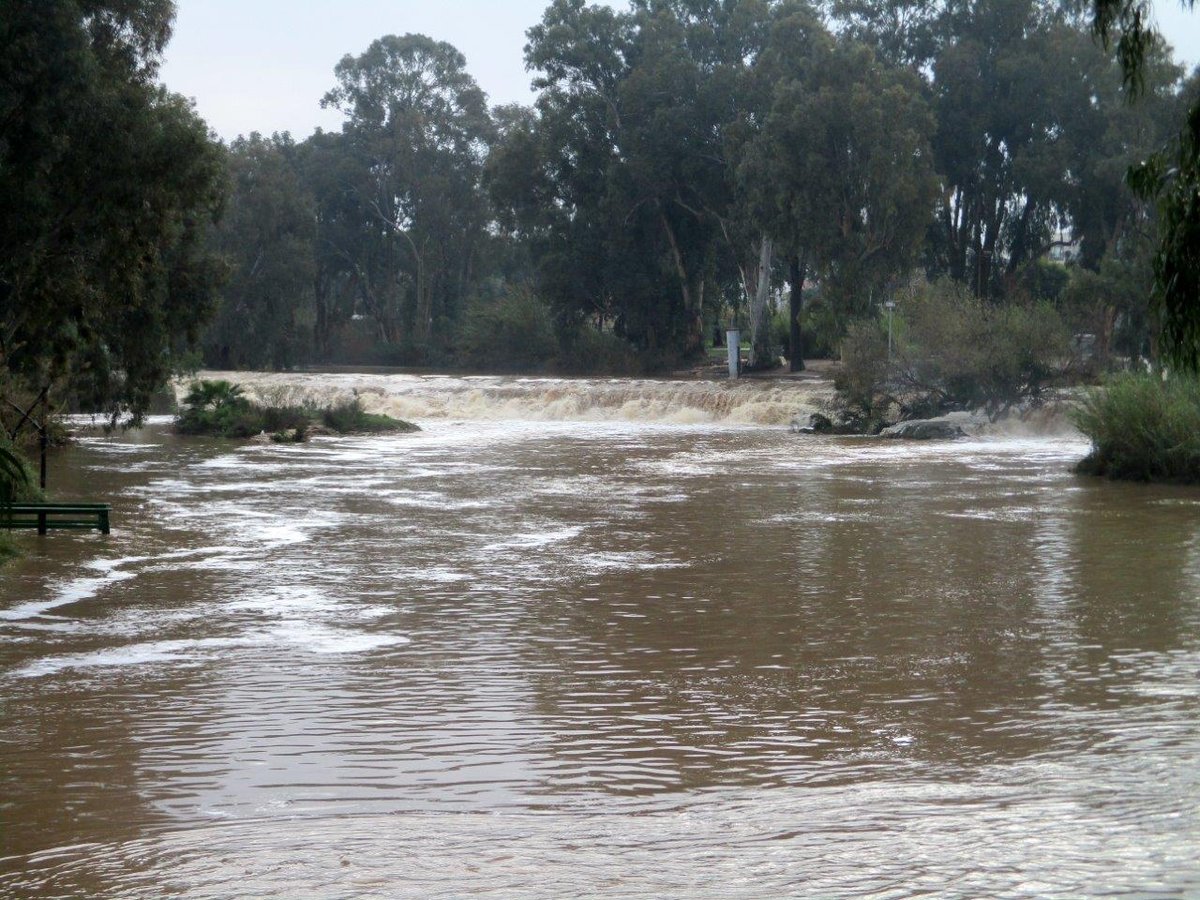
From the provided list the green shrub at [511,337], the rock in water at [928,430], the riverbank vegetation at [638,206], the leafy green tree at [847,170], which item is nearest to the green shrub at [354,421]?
the riverbank vegetation at [638,206]

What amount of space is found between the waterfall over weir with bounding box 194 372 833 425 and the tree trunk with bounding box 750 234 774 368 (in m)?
5.33

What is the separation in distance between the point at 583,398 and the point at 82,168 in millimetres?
27330

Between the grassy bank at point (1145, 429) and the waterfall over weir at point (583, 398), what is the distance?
51.5ft

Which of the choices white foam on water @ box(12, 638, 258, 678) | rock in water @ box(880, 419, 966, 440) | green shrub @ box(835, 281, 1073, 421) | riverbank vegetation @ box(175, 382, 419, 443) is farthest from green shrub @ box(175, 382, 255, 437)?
white foam on water @ box(12, 638, 258, 678)

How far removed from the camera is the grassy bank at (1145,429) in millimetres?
23016

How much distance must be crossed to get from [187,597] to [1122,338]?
37.0 m

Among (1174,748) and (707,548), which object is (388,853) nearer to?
(1174,748)

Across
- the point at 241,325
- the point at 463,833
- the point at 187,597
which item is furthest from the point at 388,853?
the point at 241,325

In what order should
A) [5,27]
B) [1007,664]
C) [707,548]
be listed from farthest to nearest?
1. [5,27]
2. [707,548]
3. [1007,664]

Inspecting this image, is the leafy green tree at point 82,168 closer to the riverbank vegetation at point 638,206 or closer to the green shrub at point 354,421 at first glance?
the riverbank vegetation at point 638,206

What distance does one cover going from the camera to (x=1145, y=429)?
2358 cm

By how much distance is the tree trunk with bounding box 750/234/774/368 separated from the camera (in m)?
53.3

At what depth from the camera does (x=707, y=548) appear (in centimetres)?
1648

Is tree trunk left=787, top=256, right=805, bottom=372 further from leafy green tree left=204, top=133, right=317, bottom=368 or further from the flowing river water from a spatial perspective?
the flowing river water
